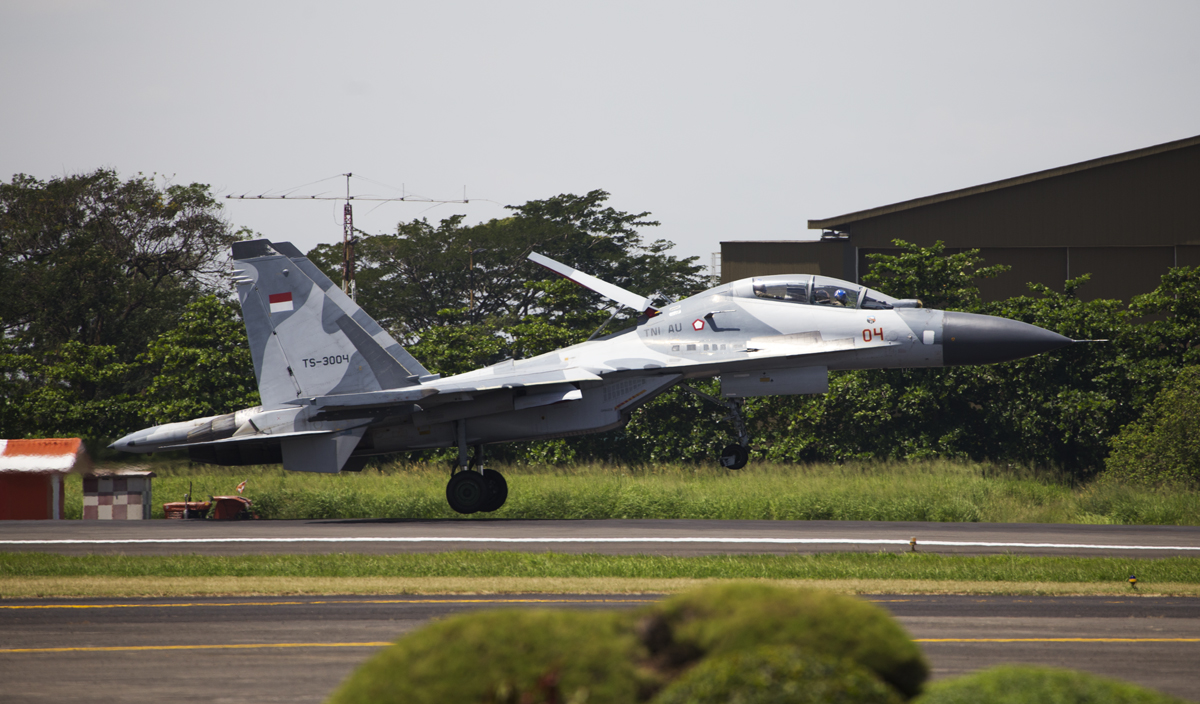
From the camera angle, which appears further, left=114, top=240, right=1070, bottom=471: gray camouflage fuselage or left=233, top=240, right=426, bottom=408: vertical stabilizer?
left=233, top=240, right=426, bottom=408: vertical stabilizer

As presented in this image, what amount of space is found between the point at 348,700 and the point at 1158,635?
28.5ft

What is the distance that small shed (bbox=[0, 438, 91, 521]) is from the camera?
23.0 metres

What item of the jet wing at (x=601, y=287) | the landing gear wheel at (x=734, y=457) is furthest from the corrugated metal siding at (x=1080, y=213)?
the landing gear wheel at (x=734, y=457)

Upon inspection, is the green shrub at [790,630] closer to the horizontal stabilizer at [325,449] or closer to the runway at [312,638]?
the runway at [312,638]

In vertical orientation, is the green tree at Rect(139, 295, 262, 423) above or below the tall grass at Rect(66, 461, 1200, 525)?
above

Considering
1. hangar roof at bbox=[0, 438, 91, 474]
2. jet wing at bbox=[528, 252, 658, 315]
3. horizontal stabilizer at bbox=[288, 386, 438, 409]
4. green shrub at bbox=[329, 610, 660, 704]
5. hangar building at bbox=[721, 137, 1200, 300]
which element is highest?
hangar building at bbox=[721, 137, 1200, 300]

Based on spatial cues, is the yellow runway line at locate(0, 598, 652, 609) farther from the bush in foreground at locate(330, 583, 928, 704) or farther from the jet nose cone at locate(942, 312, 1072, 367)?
the jet nose cone at locate(942, 312, 1072, 367)

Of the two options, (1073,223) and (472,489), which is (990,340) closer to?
(472,489)

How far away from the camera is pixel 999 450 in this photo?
3188cm

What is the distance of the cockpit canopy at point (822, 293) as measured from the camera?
21391mm

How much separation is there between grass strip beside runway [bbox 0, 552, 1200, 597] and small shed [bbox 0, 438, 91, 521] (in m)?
7.76

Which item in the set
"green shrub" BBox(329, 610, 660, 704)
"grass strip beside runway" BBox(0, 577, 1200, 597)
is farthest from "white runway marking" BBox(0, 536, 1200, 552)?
"green shrub" BBox(329, 610, 660, 704)

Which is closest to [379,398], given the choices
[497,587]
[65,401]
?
[497,587]

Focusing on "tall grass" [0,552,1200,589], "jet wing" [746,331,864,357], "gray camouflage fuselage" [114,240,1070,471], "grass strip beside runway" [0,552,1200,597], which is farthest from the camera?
"gray camouflage fuselage" [114,240,1070,471]
